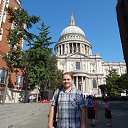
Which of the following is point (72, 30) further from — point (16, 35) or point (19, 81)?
point (16, 35)

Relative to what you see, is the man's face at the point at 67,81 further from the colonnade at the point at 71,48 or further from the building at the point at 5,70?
the colonnade at the point at 71,48

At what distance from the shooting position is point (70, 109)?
381 centimetres

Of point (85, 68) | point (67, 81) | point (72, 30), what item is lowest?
point (67, 81)

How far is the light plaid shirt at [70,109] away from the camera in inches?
148

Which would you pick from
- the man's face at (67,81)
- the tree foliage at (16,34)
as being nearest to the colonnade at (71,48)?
the tree foliage at (16,34)

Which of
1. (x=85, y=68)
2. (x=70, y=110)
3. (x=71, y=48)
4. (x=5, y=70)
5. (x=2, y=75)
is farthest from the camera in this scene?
(x=71, y=48)

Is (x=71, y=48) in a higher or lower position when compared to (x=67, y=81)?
higher

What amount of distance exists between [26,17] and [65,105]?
26.9 metres

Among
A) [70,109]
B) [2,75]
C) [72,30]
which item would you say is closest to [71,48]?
[72,30]

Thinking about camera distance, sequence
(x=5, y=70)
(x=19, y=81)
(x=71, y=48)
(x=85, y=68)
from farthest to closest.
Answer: (x=71, y=48) → (x=85, y=68) → (x=19, y=81) → (x=5, y=70)

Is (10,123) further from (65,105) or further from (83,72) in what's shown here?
(83,72)

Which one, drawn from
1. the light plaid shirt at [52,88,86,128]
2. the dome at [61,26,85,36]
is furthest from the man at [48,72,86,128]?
the dome at [61,26,85,36]

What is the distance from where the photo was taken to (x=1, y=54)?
26.8 m

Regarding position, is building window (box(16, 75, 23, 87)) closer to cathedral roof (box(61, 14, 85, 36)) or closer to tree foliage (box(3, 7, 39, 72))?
tree foliage (box(3, 7, 39, 72))
